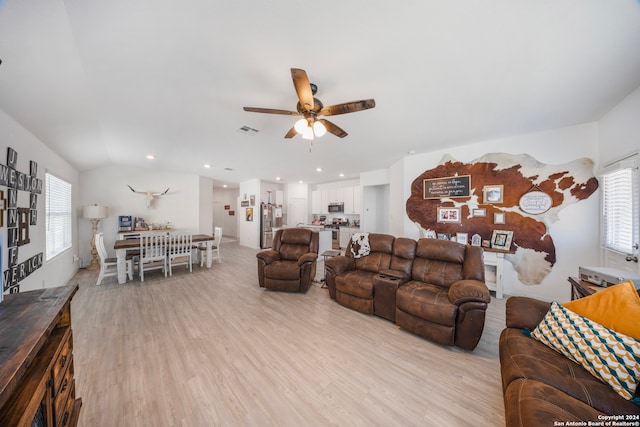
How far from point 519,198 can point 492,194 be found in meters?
0.34

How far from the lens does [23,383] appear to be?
2.57ft

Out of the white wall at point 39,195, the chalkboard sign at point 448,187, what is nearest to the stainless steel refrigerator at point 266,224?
the white wall at point 39,195

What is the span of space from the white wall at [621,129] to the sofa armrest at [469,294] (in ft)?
7.16

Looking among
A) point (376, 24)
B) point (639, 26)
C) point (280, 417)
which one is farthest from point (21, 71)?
point (639, 26)

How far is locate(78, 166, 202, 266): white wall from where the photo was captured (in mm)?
5148

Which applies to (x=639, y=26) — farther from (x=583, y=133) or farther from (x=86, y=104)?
(x=86, y=104)

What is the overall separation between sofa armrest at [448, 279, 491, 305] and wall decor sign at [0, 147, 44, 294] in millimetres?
4307

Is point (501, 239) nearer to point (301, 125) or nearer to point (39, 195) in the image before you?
point (301, 125)

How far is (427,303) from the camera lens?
7.09ft

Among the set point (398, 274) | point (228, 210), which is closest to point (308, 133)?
point (398, 274)

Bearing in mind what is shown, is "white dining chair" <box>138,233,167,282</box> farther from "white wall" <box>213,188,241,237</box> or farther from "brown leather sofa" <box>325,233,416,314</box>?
"white wall" <box>213,188,241,237</box>

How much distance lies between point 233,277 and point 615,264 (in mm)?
5646

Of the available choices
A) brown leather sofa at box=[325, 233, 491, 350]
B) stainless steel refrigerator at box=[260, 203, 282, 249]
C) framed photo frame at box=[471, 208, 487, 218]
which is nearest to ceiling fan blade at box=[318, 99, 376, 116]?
brown leather sofa at box=[325, 233, 491, 350]

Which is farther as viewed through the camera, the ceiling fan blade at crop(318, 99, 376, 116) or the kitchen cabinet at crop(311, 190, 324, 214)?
the kitchen cabinet at crop(311, 190, 324, 214)
